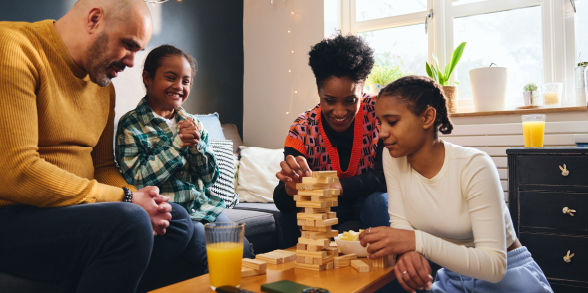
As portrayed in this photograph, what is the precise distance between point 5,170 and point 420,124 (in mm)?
1118

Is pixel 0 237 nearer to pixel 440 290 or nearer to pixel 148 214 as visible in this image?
pixel 148 214

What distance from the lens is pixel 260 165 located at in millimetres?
2688

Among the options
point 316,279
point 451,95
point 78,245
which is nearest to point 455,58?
point 451,95

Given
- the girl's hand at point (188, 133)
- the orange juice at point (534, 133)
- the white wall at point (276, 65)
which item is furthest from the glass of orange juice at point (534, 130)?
the girl's hand at point (188, 133)

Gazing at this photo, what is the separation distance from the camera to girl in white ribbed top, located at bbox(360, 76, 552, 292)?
1.09 metres

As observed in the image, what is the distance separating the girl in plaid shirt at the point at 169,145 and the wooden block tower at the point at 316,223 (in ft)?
1.65

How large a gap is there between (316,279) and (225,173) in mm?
1357

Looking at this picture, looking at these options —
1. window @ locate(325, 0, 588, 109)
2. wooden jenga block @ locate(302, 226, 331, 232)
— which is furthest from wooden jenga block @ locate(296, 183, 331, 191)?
window @ locate(325, 0, 588, 109)

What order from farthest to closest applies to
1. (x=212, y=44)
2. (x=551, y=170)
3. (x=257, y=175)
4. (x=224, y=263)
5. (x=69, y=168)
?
(x=212, y=44), (x=257, y=175), (x=551, y=170), (x=69, y=168), (x=224, y=263)

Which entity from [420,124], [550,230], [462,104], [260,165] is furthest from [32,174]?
[462,104]

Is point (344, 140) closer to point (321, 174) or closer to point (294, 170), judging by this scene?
point (294, 170)

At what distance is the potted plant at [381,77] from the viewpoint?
3.12m

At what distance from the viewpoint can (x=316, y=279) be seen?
3.47 feet

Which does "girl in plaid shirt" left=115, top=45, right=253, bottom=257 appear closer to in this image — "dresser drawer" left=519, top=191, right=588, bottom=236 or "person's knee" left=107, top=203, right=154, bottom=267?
"person's knee" left=107, top=203, right=154, bottom=267
